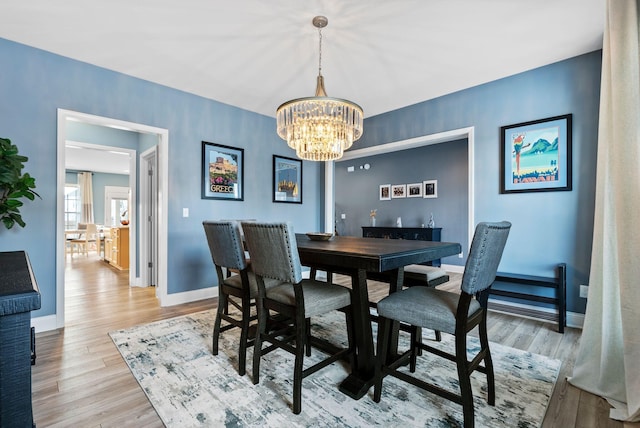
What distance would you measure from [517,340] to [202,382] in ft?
7.89

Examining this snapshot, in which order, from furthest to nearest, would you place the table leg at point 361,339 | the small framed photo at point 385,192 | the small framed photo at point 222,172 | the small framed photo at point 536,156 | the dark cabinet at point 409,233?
the small framed photo at point 385,192 < the dark cabinet at point 409,233 < the small framed photo at point 222,172 < the small framed photo at point 536,156 < the table leg at point 361,339

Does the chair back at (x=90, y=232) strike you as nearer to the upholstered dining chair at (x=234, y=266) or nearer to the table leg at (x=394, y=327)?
the upholstered dining chair at (x=234, y=266)

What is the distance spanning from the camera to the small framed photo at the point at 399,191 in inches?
250

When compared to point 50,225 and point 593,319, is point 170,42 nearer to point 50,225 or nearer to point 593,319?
point 50,225

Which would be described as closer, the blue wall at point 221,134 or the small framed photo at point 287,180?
the blue wall at point 221,134

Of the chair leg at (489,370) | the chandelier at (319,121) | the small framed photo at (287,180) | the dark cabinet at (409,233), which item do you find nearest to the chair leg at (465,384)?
the chair leg at (489,370)

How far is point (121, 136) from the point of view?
4.41 m

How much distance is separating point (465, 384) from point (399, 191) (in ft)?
17.4

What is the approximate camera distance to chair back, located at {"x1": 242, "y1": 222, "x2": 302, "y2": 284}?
1.57 meters

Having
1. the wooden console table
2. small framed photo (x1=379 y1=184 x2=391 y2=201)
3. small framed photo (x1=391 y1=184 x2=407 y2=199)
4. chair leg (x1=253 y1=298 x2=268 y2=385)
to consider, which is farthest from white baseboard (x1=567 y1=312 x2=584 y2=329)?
small framed photo (x1=379 y1=184 x2=391 y2=201)

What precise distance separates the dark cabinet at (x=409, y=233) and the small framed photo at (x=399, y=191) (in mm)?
808

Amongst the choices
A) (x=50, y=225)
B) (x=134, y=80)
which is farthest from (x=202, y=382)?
(x=134, y=80)

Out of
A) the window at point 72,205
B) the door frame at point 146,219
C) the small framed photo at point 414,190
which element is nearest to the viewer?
the door frame at point 146,219

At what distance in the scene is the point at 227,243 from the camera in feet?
6.43
